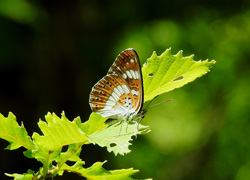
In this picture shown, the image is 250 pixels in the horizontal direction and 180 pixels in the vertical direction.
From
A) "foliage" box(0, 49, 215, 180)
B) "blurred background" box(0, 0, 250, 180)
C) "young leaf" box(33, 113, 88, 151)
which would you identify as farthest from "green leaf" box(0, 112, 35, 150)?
"blurred background" box(0, 0, 250, 180)

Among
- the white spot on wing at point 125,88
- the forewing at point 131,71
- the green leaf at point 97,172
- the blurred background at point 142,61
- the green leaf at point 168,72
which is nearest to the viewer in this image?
the green leaf at point 97,172

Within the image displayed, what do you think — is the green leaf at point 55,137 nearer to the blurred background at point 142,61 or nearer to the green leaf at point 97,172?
the green leaf at point 97,172

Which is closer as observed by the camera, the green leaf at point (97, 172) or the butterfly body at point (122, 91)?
the green leaf at point (97, 172)

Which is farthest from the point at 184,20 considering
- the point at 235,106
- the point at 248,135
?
the point at 248,135

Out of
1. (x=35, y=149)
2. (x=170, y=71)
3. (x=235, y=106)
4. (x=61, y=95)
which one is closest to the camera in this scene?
(x=35, y=149)

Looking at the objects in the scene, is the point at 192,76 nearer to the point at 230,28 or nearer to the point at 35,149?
the point at 35,149

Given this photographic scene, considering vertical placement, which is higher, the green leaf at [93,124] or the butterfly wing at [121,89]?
the butterfly wing at [121,89]

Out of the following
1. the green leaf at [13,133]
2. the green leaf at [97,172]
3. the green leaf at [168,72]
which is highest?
the green leaf at [168,72]

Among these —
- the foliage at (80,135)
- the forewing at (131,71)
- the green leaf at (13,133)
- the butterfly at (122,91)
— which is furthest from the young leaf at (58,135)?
the forewing at (131,71)
